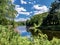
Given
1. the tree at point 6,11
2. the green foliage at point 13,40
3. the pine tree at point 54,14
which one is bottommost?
the pine tree at point 54,14

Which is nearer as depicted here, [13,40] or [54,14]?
[13,40]

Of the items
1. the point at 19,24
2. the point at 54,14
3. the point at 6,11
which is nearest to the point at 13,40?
the point at 6,11

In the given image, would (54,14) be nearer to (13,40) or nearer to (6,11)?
(6,11)

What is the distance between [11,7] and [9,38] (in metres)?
21.7

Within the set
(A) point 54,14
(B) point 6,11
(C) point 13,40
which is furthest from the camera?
(A) point 54,14

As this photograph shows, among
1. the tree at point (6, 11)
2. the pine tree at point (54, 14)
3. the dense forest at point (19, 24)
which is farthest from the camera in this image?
the pine tree at point (54, 14)

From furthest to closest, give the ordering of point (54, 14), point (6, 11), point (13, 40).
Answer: point (54, 14) < point (6, 11) < point (13, 40)

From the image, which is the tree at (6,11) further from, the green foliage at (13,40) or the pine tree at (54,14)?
the pine tree at (54,14)

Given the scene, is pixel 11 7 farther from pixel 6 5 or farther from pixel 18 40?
pixel 18 40

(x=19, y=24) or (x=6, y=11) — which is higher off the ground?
(x=6, y=11)

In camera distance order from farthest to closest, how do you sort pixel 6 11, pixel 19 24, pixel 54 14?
pixel 54 14, pixel 19 24, pixel 6 11

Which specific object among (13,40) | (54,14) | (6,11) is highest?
(13,40)

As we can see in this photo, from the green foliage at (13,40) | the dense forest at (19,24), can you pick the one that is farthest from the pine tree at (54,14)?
the green foliage at (13,40)

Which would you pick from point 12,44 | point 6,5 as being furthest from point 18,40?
point 6,5
